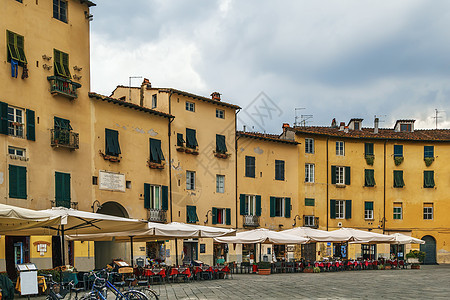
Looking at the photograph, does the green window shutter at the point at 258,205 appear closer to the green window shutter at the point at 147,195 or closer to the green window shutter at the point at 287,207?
the green window shutter at the point at 287,207

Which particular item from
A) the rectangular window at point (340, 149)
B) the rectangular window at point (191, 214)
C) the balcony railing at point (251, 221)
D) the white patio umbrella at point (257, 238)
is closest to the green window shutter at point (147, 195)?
the rectangular window at point (191, 214)

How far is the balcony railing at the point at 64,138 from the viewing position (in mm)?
28422

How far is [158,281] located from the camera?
25.4m

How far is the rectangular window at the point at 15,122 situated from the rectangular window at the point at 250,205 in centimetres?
2024

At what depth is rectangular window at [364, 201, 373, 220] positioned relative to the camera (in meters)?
50.2

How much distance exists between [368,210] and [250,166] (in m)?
13.8

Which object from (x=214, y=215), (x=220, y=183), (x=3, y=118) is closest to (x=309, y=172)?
(x=220, y=183)

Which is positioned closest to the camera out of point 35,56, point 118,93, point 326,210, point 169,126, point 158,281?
point 158,281

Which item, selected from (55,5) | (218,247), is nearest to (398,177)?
(218,247)

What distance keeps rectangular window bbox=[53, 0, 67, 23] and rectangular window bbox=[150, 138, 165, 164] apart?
31.2ft

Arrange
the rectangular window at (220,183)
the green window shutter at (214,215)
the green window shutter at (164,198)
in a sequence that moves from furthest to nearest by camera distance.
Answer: the rectangular window at (220,183) < the green window shutter at (214,215) < the green window shutter at (164,198)

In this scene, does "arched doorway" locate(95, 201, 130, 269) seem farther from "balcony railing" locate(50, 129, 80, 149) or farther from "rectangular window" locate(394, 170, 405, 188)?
"rectangular window" locate(394, 170, 405, 188)

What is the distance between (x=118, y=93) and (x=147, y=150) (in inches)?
313

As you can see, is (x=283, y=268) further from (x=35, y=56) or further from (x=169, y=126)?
(x=35, y=56)
